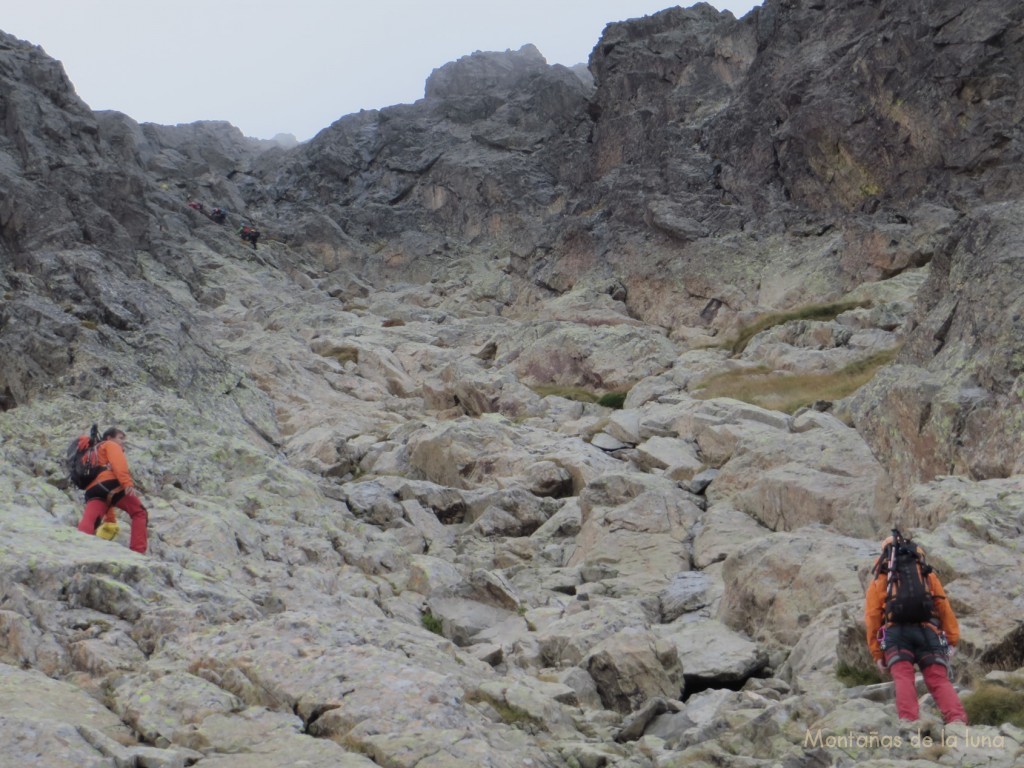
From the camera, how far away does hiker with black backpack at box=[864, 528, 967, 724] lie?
11047mm

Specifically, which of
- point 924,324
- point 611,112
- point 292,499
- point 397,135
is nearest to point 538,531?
point 292,499

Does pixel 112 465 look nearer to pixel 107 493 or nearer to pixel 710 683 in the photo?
pixel 107 493

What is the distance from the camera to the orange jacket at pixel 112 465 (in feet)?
57.8

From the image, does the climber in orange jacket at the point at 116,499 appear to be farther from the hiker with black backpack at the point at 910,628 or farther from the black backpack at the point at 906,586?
the black backpack at the point at 906,586

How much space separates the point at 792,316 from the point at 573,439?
22.4 m

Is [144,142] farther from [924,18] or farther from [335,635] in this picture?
[335,635]

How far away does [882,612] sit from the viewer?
40.0 feet

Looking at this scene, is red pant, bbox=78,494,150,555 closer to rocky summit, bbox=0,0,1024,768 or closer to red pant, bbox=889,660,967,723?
rocky summit, bbox=0,0,1024,768

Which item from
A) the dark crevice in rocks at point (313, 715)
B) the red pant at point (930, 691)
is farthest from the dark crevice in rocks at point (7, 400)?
the red pant at point (930, 691)

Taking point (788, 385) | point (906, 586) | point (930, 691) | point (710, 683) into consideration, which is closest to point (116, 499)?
point (710, 683)

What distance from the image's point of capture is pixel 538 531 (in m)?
26.1

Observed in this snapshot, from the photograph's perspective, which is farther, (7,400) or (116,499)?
(7,400)

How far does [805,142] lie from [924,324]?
41.2 metres

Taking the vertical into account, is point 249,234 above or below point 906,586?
above
